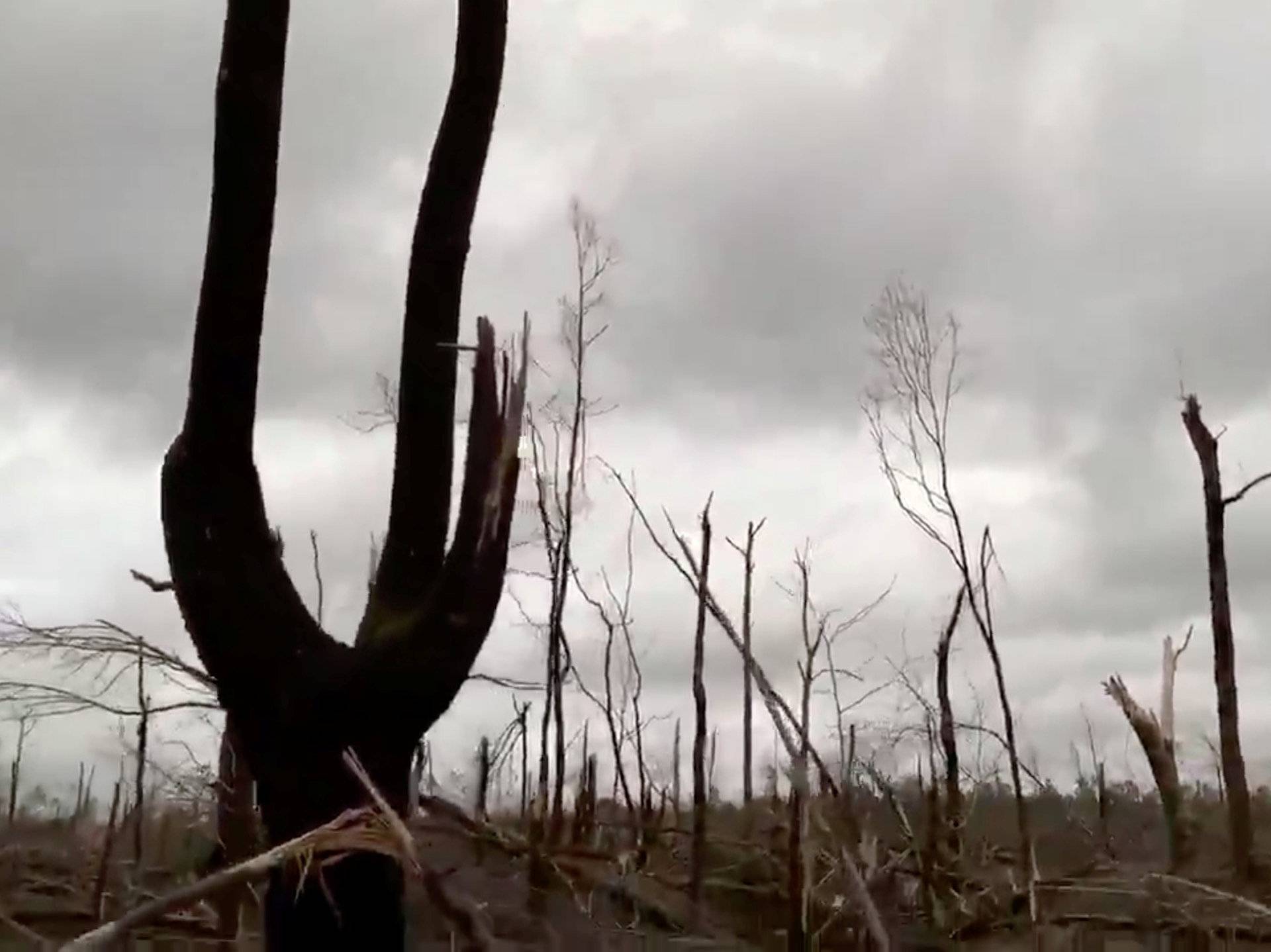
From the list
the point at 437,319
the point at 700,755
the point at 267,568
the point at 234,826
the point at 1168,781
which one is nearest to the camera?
the point at 1168,781

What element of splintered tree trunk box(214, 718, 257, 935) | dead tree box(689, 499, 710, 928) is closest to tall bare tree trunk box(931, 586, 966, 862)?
dead tree box(689, 499, 710, 928)

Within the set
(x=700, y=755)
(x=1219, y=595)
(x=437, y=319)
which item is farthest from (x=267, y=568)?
(x=1219, y=595)

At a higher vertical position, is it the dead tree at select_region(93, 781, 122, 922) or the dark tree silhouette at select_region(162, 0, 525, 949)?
the dark tree silhouette at select_region(162, 0, 525, 949)

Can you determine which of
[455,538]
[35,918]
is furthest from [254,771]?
[35,918]

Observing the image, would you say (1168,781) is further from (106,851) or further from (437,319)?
(106,851)

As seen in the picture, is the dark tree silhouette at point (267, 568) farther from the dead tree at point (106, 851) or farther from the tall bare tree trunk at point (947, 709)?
the tall bare tree trunk at point (947, 709)

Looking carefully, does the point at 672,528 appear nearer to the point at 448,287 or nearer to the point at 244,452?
the point at 244,452

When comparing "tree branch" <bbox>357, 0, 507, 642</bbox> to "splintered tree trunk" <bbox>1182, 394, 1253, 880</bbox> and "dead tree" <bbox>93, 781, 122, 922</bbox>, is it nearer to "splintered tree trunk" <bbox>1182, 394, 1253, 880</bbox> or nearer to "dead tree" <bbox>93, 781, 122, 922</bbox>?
"dead tree" <bbox>93, 781, 122, 922</bbox>

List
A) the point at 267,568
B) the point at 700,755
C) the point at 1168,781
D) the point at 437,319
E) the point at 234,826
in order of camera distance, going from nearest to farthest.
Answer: the point at 1168,781, the point at 267,568, the point at 437,319, the point at 234,826, the point at 700,755

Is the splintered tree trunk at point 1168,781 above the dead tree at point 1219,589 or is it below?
below

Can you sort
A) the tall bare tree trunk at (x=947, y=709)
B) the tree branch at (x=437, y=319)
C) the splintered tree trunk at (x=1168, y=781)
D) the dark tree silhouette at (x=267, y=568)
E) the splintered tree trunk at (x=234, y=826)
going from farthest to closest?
the tall bare tree trunk at (x=947, y=709) → the splintered tree trunk at (x=234, y=826) → the tree branch at (x=437, y=319) → the dark tree silhouette at (x=267, y=568) → the splintered tree trunk at (x=1168, y=781)

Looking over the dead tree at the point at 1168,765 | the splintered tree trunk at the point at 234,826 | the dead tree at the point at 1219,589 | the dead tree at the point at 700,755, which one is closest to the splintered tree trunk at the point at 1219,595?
the dead tree at the point at 1219,589

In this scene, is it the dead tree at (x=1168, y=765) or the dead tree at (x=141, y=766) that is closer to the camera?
the dead tree at (x=1168, y=765)

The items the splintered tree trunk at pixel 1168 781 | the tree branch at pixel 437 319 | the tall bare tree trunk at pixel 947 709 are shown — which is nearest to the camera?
the splintered tree trunk at pixel 1168 781
